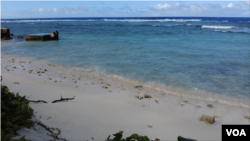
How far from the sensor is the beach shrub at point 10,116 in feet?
7.63

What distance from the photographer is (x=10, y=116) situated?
255 cm

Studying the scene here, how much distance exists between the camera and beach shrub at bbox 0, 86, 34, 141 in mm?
2326

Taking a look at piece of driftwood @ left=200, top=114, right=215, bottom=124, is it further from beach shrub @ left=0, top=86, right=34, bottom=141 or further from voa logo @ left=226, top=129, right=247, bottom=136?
beach shrub @ left=0, top=86, right=34, bottom=141

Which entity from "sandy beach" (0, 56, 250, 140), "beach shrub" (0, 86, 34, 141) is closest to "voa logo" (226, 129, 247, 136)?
"sandy beach" (0, 56, 250, 140)

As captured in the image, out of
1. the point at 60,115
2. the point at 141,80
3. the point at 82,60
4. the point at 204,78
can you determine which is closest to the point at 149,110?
the point at 60,115

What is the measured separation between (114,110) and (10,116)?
2.65 m

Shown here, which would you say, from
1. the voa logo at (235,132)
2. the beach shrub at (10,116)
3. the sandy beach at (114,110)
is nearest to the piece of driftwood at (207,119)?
the sandy beach at (114,110)

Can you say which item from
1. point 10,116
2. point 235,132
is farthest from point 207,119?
point 10,116

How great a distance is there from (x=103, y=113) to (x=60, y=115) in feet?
3.27

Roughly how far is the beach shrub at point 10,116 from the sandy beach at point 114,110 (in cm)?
13

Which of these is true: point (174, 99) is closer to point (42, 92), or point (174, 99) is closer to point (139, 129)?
point (139, 129)

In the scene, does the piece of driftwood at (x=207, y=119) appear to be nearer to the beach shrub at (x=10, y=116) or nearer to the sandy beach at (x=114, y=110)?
the sandy beach at (x=114, y=110)

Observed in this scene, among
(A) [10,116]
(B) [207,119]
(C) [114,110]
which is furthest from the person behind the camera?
(C) [114,110]

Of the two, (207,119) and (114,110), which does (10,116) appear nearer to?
(114,110)
